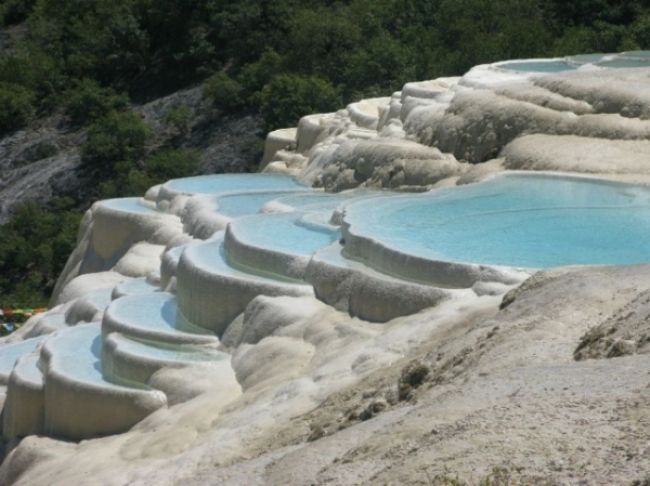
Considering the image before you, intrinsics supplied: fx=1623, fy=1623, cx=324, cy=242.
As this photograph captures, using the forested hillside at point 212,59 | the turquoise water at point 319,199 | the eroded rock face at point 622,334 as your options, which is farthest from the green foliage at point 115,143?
the eroded rock face at point 622,334

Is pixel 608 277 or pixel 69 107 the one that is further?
pixel 69 107

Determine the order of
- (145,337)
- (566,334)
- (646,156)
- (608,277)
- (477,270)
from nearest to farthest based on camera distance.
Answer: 1. (566,334)
2. (608,277)
3. (477,270)
4. (145,337)
5. (646,156)

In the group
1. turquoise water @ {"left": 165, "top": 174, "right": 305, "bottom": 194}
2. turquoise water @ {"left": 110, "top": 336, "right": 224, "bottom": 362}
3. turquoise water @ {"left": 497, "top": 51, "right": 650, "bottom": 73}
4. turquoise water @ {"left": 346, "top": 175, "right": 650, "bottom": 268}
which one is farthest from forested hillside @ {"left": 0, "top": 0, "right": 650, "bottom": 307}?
turquoise water @ {"left": 110, "top": 336, "right": 224, "bottom": 362}

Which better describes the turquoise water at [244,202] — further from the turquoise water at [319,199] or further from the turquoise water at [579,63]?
the turquoise water at [579,63]

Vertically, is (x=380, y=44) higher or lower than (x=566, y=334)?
lower

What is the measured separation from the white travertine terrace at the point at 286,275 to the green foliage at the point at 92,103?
14.3 metres

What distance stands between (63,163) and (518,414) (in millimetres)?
27264

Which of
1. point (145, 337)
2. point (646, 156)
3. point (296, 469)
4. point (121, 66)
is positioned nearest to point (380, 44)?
point (121, 66)

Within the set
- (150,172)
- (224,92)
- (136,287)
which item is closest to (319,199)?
(136,287)

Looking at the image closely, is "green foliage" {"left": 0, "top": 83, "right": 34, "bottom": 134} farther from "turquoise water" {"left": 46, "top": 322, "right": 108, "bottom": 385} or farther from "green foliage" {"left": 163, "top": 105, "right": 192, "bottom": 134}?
"turquoise water" {"left": 46, "top": 322, "right": 108, "bottom": 385}

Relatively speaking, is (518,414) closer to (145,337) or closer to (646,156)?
(145,337)

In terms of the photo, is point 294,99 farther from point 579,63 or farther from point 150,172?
point 579,63

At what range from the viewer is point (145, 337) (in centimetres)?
1263

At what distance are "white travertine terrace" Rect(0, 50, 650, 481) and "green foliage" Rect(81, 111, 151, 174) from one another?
10891 mm
